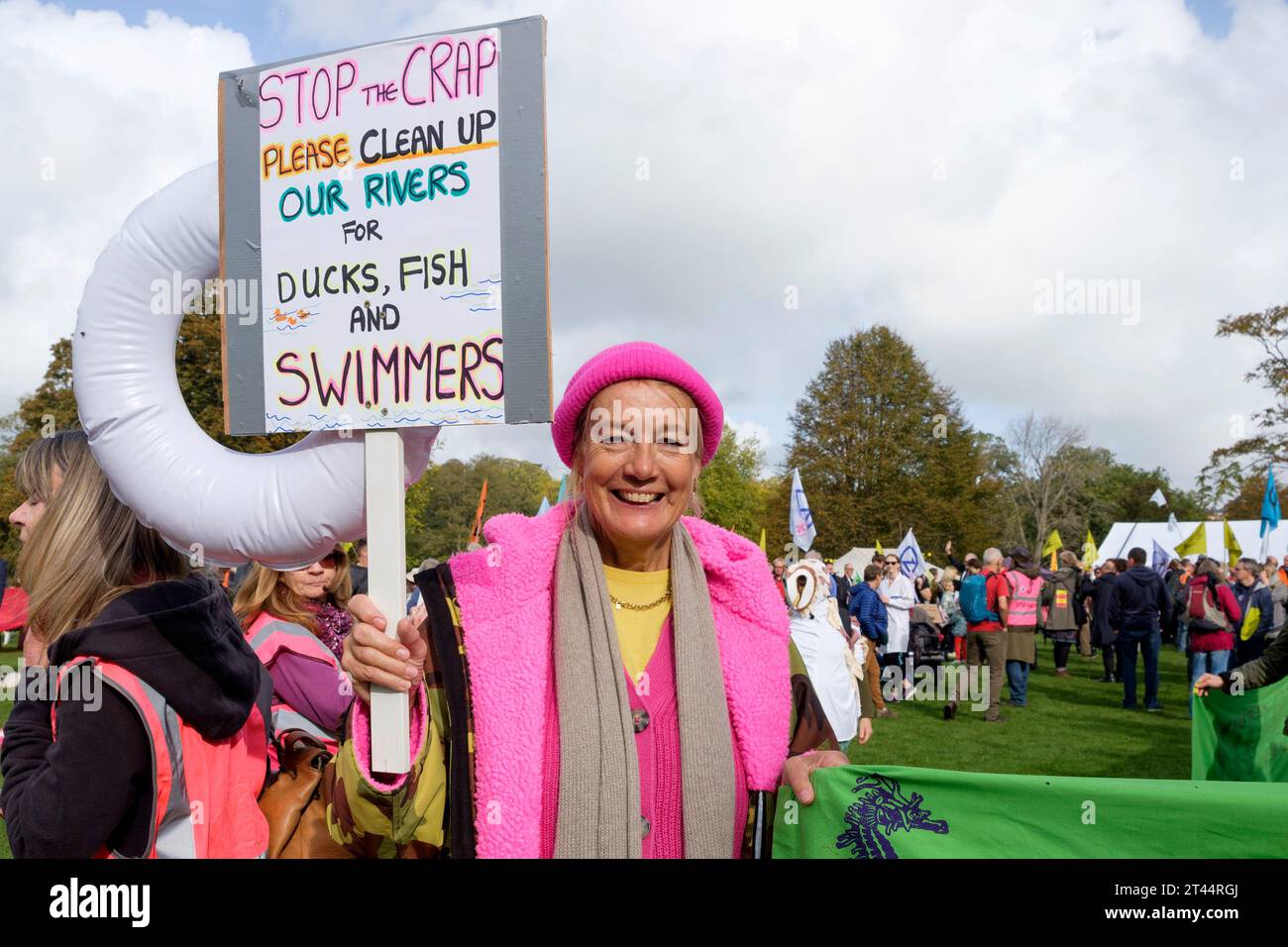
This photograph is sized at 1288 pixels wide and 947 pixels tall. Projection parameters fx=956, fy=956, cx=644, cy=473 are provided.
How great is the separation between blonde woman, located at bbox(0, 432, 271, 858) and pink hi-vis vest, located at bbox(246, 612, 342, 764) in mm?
1095

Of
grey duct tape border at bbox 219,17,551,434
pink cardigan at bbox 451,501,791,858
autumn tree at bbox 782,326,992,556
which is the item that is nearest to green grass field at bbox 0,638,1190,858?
pink cardigan at bbox 451,501,791,858

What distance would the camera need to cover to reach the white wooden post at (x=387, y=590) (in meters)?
1.75

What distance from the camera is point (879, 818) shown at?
2.24 m

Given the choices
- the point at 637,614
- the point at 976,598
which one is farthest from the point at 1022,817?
the point at 976,598

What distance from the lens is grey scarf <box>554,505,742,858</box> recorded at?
1903 mm

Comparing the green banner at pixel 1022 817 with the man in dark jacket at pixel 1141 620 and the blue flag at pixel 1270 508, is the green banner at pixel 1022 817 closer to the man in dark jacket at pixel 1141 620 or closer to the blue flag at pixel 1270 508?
the man in dark jacket at pixel 1141 620

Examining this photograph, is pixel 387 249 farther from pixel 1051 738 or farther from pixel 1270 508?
pixel 1270 508

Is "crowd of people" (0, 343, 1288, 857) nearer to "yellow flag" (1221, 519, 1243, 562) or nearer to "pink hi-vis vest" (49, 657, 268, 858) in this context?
"pink hi-vis vest" (49, 657, 268, 858)

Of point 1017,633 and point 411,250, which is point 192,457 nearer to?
point 411,250

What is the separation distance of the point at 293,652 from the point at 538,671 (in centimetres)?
202

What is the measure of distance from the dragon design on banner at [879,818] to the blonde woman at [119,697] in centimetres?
146

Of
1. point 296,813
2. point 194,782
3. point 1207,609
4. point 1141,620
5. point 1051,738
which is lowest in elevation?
point 1051,738

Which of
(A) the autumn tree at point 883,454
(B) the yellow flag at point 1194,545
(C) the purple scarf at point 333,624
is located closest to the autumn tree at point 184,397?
(C) the purple scarf at point 333,624
